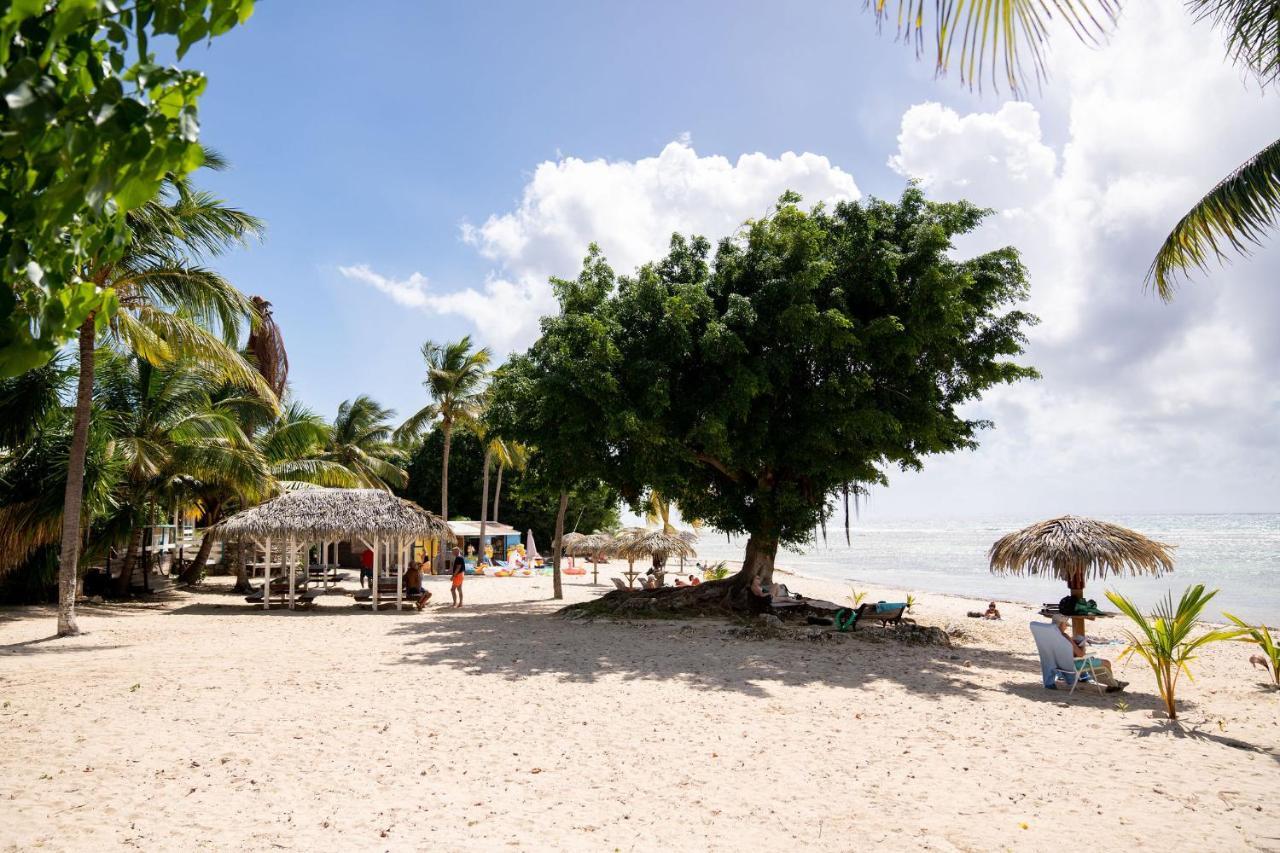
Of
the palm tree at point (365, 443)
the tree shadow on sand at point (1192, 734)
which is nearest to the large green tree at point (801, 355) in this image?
the tree shadow on sand at point (1192, 734)

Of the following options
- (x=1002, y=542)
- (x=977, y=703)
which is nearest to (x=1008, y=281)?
(x=1002, y=542)

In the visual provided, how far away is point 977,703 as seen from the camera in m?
8.70

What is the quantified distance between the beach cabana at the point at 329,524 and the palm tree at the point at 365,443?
14861 millimetres

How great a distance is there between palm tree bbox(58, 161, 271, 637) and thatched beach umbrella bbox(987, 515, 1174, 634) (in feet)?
44.2

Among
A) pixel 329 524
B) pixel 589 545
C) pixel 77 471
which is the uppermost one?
pixel 77 471

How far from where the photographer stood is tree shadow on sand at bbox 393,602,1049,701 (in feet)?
32.1

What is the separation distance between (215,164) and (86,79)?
1292cm

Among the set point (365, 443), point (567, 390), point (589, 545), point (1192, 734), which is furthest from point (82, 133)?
point (365, 443)

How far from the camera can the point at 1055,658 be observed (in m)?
9.59

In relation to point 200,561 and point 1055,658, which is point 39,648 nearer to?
point 200,561

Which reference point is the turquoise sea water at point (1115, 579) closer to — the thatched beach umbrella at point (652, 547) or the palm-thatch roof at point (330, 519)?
the thatched beach umbrella at point (652, 547)

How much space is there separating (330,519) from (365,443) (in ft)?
64.9

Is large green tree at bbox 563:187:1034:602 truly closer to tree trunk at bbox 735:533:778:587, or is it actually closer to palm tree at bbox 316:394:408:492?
tree trunk at bbox 735:533:778:587

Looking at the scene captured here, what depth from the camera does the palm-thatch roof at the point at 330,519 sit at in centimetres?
1708
